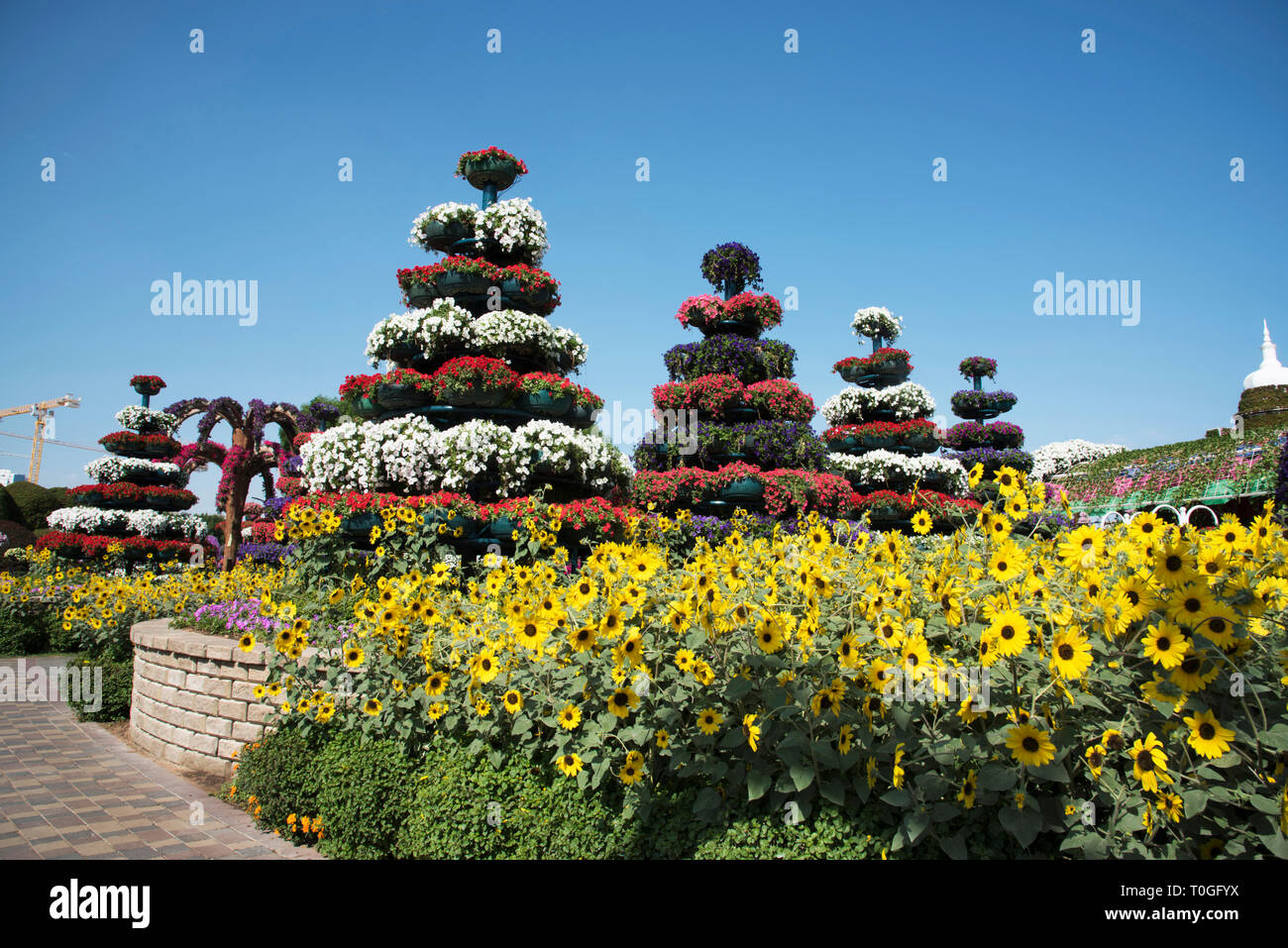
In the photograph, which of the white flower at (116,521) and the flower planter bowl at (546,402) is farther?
the white flower at (116,521)

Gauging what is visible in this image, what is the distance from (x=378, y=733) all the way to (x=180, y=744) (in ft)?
9.39

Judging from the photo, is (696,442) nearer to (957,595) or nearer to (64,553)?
(957,595)

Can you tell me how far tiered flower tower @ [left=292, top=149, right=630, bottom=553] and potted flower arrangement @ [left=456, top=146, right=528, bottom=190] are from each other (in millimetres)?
18

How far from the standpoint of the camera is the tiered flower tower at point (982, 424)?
64.3 ft

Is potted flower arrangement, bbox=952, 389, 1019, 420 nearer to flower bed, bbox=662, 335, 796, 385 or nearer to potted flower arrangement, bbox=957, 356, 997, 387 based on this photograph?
potted flower arrangement, bbox=957, 356, 997, 387

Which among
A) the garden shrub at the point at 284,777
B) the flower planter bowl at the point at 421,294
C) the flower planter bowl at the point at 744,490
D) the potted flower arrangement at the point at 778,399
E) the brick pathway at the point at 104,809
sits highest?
the flower planter bowl at the point at 421,294

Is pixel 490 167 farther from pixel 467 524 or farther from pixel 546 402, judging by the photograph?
pixel 467 524

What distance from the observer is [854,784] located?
251 cm

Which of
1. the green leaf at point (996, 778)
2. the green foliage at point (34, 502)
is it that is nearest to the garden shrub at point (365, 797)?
the green leaf at point (996, 778)

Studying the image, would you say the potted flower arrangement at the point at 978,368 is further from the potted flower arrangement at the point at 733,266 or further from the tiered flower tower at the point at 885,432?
the potted flower arrangement at the point at 733,266

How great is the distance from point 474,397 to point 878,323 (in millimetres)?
13394

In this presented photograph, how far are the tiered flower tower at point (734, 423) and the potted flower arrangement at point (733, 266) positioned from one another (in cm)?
2

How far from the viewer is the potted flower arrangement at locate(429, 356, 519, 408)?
8.10 metres
